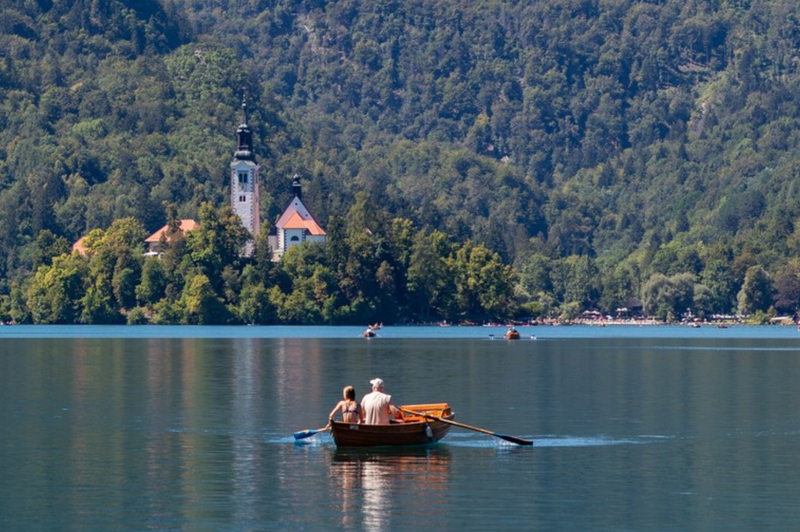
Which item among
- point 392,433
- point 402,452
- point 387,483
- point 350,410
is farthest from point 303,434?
point 387,483

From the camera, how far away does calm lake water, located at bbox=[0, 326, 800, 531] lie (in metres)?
46.8

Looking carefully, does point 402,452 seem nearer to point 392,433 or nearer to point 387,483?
point 392,433

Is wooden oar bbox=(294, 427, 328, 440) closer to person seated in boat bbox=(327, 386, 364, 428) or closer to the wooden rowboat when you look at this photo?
the wooden rowboat

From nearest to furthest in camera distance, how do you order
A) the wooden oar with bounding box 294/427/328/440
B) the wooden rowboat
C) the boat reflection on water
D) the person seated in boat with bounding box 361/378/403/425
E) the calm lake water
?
the boat reflection on water
the calm lake water
the person seated in boat with bounding box 361/378/403/425
the wooden rowboat
the wooden oar with bounding box 294/427/328/440

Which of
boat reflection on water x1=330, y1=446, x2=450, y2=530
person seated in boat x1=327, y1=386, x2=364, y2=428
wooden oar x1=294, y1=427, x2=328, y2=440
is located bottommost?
boat reflection on water x1=330, y1=446, x2=450, y2=530

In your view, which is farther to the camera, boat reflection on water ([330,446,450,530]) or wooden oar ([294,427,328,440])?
wooden oar ([294,427,328,440])

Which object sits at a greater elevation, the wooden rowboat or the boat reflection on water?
the wooden rowboat

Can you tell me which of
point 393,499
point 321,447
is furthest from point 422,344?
point 393,499

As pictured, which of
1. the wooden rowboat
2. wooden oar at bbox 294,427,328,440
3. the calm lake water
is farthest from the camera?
wooden oar at bbox 294,427,328,440

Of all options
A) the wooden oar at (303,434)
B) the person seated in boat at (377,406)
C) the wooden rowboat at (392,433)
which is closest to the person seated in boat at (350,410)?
the person seated in boat at (377,406)

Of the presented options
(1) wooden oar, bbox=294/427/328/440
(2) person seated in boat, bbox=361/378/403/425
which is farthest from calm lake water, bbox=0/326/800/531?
(2) person seated in boat, bbox=361/378/403/425

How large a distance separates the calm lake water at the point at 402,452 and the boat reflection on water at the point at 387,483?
112 millimetres

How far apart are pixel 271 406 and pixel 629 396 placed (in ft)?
62.9

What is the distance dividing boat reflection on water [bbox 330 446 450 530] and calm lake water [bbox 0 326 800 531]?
112 mm
